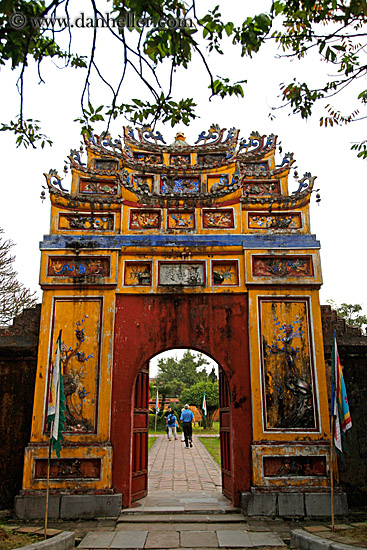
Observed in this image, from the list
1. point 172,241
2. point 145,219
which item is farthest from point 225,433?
point 145,219

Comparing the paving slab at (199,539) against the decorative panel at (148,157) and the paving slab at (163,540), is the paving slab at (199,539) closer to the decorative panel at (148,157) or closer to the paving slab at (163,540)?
the paving slab at (163,540)

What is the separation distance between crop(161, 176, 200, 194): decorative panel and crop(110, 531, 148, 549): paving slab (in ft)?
18.5

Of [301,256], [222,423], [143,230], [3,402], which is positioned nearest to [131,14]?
[143,230]

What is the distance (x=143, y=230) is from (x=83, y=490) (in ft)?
14.3

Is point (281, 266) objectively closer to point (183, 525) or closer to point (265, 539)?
point (265, 539)

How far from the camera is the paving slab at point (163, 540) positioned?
5611 mm

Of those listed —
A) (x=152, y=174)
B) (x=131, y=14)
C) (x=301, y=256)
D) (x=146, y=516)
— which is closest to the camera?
(x=131, y=14)

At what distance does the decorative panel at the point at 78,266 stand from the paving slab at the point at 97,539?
392 centimetres

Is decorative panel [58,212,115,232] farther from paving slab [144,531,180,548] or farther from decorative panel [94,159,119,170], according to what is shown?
paving slab [144,531,180,548]

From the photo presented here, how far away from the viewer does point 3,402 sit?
24.7 feet

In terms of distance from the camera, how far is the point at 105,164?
8.99 meters

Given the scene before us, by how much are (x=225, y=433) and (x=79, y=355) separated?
2.91 metres

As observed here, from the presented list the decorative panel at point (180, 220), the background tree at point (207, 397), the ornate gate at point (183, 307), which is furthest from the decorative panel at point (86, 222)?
the background tree at point (207, 397)

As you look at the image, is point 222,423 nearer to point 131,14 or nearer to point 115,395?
point 115,395
